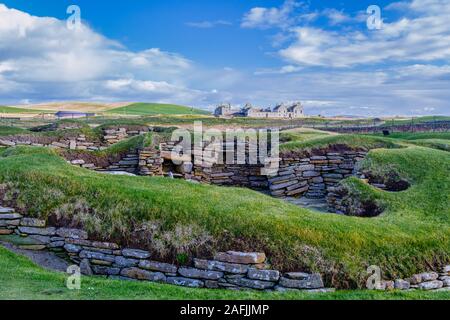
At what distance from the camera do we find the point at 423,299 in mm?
→ 6473

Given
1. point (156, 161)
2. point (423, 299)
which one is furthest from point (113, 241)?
point (156, 161)

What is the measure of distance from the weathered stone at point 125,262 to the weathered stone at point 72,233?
3.50 ft

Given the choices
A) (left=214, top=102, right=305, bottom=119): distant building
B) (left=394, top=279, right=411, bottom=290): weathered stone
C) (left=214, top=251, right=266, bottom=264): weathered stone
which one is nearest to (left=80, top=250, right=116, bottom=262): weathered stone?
(left=214, top=251, right=266, bottom=264): weathered stone

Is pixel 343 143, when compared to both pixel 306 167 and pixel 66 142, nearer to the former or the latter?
pixel 306 167

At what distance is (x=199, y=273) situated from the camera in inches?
328

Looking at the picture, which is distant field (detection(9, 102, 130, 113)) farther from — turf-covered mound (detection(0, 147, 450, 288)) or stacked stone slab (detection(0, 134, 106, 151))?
turf-covered mound (detection(0, 147, 450, 288))

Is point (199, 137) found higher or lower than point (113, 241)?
higher

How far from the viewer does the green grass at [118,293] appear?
6230 millimetres

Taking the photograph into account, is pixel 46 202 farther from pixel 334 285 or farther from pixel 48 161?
pixel 334 285

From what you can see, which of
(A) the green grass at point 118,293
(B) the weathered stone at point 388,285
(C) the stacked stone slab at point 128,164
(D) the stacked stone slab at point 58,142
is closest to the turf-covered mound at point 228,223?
(B) the weathered stone at point 388,285

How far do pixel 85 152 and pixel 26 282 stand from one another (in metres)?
12.3

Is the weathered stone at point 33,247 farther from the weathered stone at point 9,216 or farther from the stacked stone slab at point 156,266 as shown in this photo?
the weathered stone at point 9,216

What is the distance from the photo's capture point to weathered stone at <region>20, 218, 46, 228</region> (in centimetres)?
982
